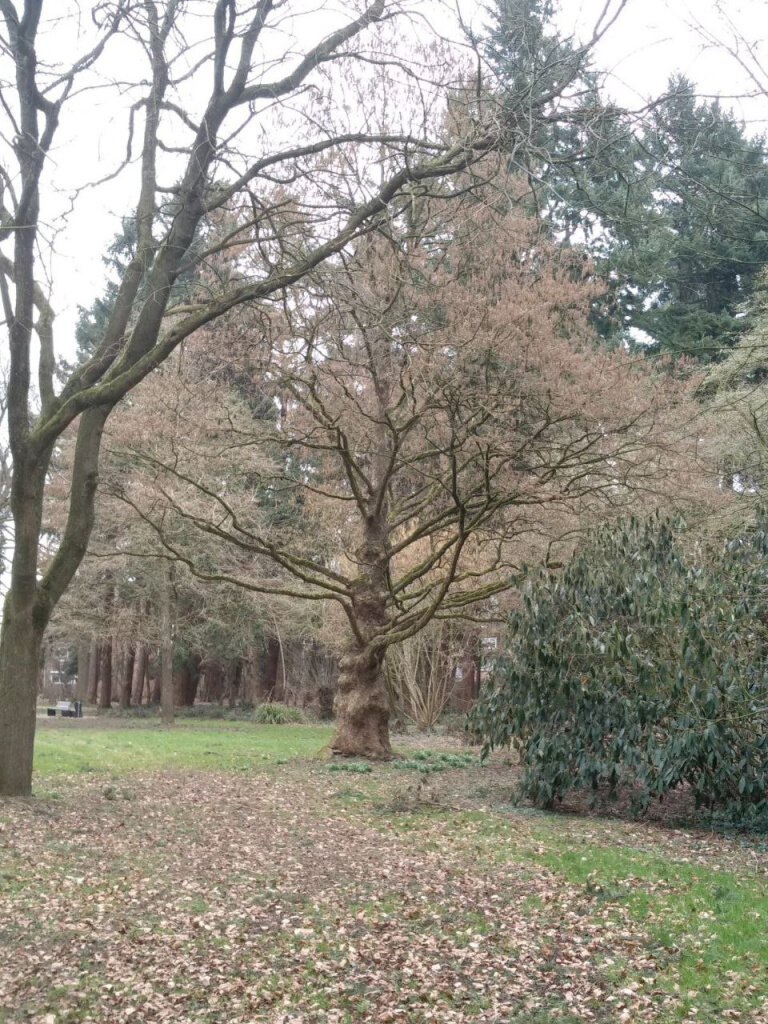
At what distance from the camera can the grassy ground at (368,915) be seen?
15.0 feet

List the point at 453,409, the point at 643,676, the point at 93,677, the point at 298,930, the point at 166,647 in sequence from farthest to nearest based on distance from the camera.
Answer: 1. the point at 93,677
2. the point at 166,647
3. the point at 453,409
4. the point at 643,676
5. the point at 298,930

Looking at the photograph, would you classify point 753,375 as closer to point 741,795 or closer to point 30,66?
point 741,795

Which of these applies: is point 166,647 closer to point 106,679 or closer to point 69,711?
point 69,711

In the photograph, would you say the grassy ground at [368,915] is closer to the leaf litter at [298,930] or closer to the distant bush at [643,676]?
the leaf litter at [298,930]

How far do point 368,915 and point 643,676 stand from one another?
4.62 meters

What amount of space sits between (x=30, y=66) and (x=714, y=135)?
605cm

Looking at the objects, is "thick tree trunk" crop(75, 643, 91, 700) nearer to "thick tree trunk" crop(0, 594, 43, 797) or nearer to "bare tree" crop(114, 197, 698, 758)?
"bare tree" crop(114, 197, 698, 758)

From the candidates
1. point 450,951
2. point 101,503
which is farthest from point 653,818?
point 101,503

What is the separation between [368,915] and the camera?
19.4 feet

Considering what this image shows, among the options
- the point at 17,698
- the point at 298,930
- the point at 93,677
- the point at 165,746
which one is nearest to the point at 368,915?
the point at 298,930

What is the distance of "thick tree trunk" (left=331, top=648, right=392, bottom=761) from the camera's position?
14758 millimetres

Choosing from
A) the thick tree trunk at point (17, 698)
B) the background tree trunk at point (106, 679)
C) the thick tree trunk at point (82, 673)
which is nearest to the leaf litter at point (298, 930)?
the thick tree trunk at point (17, 698)

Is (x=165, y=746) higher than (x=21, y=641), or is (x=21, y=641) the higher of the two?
(x=21, y=641)

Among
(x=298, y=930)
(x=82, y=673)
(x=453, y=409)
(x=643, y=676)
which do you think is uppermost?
(x=453, y=409)
